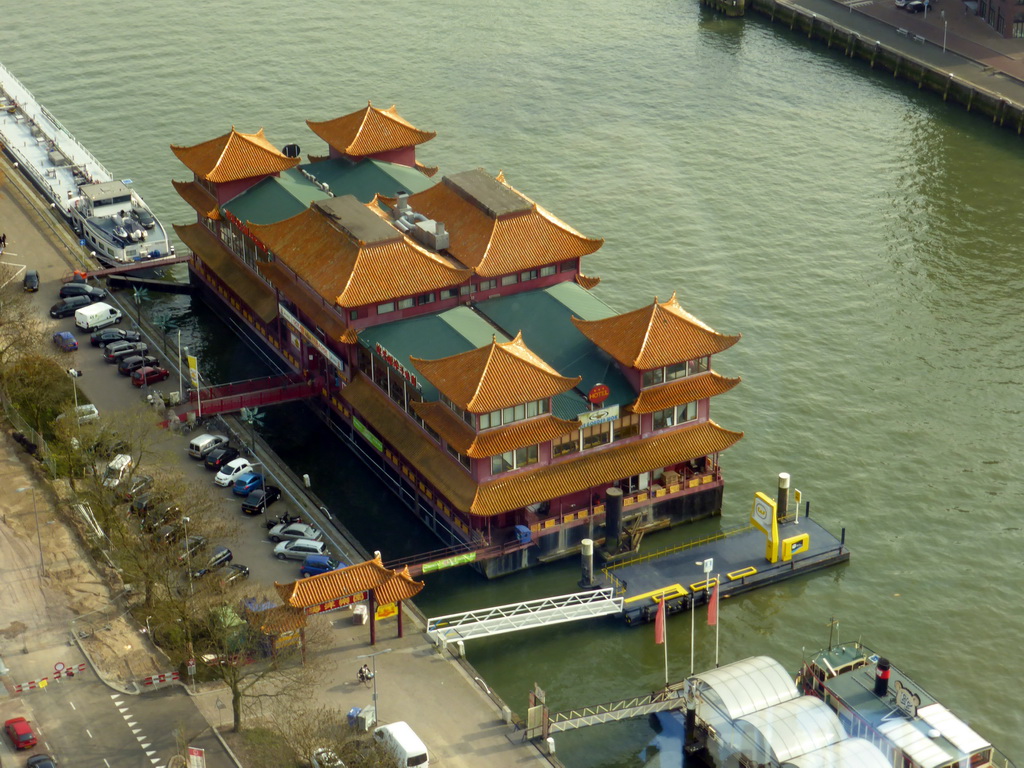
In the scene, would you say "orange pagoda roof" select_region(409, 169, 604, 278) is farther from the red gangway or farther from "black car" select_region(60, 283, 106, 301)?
"black car" select_region(60, 283, 106, 301)

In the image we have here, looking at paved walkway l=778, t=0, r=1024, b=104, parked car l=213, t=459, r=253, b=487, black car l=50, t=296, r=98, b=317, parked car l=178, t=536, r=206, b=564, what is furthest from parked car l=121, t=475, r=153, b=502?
paved walkway l=778, t=0, r=1024, b=104

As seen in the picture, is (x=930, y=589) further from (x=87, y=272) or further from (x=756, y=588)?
(x=87, y=272)

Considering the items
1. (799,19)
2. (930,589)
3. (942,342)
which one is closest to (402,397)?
(930,589)

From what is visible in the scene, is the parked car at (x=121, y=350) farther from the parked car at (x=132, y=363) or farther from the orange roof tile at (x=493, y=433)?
the orange roof tile at (x=493, y=433)

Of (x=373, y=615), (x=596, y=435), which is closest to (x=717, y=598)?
(x=596, y=435)

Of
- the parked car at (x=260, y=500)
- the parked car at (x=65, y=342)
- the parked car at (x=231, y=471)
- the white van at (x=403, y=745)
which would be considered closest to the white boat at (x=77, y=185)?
the parked car at (x=65, y=342)

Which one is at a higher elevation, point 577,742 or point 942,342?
point 942,342
